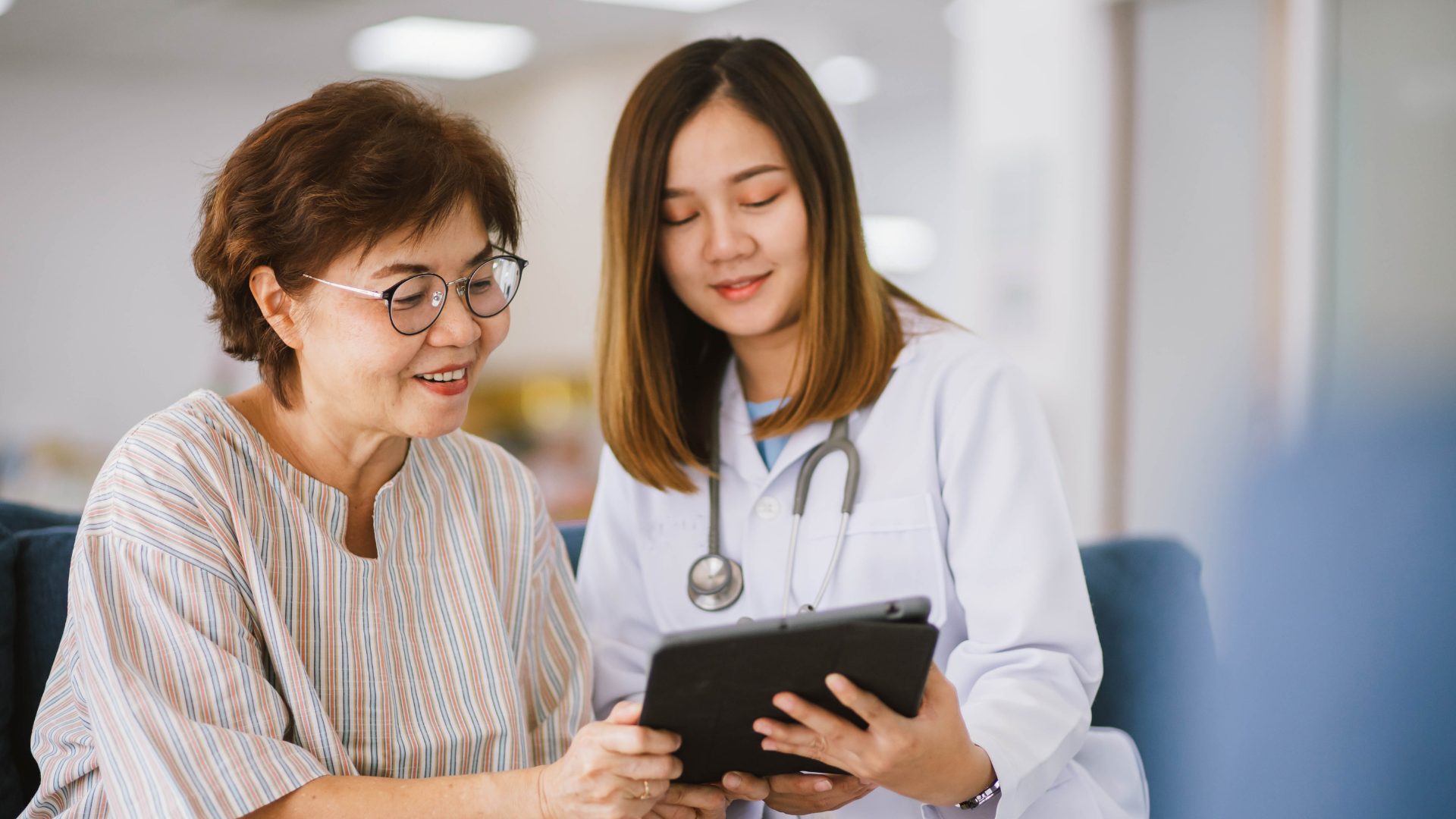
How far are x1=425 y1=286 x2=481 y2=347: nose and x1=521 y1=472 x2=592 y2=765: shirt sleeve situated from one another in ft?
1.15

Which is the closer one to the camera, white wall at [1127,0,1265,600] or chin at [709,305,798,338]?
chin at [709,305,798,338]

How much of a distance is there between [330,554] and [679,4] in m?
4.54

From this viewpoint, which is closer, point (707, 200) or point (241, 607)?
point (241, 607)

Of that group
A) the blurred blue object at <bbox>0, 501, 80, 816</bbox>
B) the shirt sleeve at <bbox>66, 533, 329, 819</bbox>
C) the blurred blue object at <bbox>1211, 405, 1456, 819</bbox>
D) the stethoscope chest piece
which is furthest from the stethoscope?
the blurred blue object at <bbox>1211, 405, 1456, 819</bbox>

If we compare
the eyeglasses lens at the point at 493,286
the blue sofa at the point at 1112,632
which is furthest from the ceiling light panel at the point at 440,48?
the eyeglasses lens at the point at 493,286

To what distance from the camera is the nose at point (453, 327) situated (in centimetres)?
127

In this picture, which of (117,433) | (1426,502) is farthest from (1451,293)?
(117,433)

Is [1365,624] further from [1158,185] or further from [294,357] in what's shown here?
[1158,185]

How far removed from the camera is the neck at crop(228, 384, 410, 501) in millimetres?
1313

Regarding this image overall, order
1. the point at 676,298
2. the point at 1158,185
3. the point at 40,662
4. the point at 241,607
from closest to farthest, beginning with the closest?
1. the point at 241,607
2. the point at 40,662
3. the point at 676,298
4. the point at 1158,185

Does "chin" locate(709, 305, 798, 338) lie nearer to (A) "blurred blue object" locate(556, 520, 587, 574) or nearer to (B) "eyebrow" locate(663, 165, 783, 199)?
(B) "eyebrow" locate(663, 165, 783, 199)

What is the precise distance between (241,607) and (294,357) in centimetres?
31

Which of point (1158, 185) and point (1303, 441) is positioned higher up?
point (1158, 185)

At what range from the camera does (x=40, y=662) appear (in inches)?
60.2
